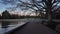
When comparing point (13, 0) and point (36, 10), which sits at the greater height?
point (13, 0)

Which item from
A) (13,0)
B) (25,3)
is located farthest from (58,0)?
(13,0)

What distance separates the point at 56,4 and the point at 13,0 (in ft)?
20.6

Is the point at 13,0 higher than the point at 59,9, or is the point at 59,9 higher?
the point at 13,0

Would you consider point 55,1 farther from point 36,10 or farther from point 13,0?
point 13,0

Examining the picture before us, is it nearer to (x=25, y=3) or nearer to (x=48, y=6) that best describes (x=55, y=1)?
(x=48, y=6)

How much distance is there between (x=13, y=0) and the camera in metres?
18.5

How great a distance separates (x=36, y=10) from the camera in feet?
63.6

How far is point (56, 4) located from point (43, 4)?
6.30 feet

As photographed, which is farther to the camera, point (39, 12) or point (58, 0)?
point (39, 12)

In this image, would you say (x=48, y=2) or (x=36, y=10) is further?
(x=36, y=10)

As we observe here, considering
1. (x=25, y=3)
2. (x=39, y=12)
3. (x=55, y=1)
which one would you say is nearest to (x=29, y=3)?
(x=25, y=3)

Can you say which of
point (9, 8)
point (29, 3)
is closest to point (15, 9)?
point (9, 8)

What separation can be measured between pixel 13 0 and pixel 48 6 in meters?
5.01

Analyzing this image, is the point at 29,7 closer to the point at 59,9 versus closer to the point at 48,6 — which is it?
the point at 48,6
